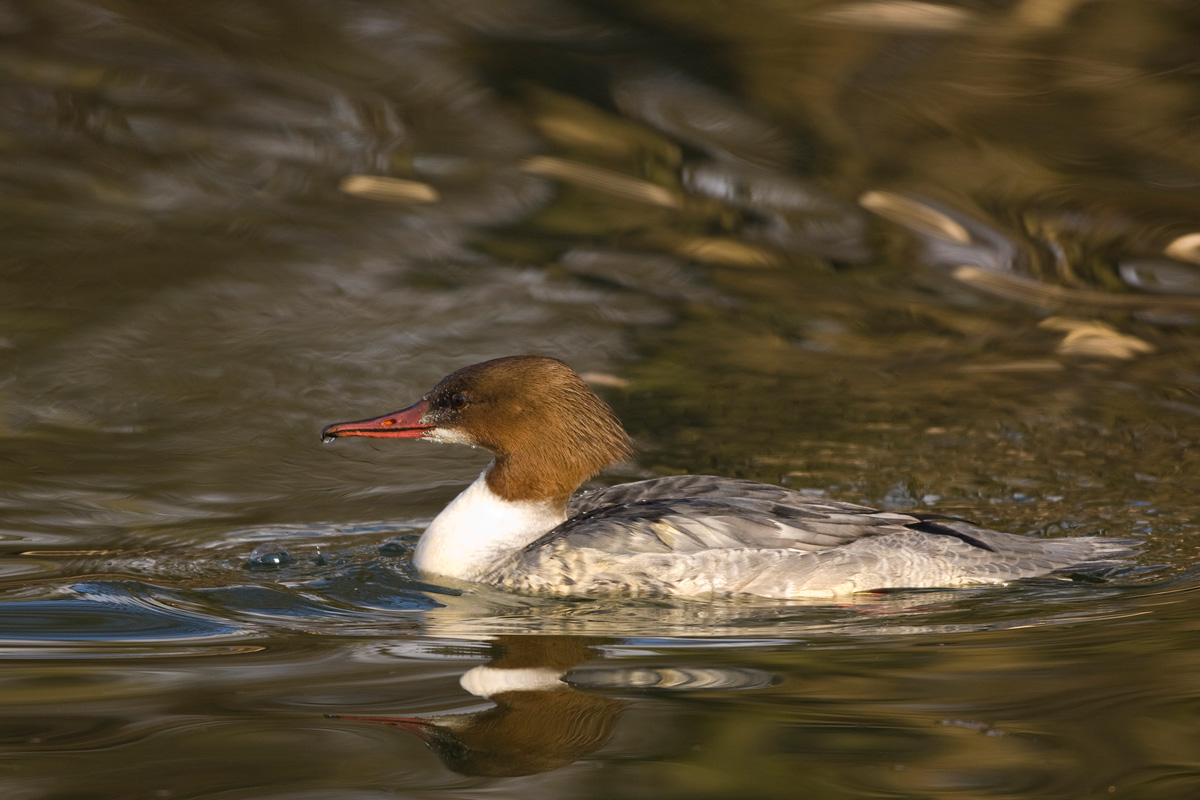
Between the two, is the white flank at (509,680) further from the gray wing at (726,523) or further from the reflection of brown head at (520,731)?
the gray wing at (726,523)

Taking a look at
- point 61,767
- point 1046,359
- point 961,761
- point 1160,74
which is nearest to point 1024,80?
point 1160,74

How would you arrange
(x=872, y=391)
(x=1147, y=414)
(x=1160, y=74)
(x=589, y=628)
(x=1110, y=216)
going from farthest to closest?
1. (x=1160, y=74)
2. (x=1110, y=216)
3. (x=872, y=391)
4. (x=1147, y=414)
5. (x=589, y=628)

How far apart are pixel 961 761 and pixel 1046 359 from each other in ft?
19.4

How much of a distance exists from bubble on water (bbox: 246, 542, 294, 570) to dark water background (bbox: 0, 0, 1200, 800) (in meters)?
0.08

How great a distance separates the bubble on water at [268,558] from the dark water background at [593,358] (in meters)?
0.08

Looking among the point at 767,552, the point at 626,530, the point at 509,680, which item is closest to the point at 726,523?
the point at 767,552

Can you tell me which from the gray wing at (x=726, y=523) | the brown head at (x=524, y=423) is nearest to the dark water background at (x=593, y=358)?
the gray wing at (x=726, y=523)

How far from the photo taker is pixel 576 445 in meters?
6.21

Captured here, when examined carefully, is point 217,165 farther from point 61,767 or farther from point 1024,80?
point 61,767

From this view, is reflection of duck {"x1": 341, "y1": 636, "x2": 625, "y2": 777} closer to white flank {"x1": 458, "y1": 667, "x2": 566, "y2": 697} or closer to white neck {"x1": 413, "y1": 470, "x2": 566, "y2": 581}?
white flank {"x1": 458, "y1": 667, "x2": 566, "y2": 697}

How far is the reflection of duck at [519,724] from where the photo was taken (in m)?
3.78

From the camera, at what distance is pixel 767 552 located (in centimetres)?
592

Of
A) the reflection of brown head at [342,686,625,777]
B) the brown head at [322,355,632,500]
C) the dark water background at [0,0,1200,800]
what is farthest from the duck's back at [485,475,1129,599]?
the reflection of brown head at [342,686,625,777]

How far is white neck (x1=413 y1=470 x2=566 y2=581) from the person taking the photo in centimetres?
609
